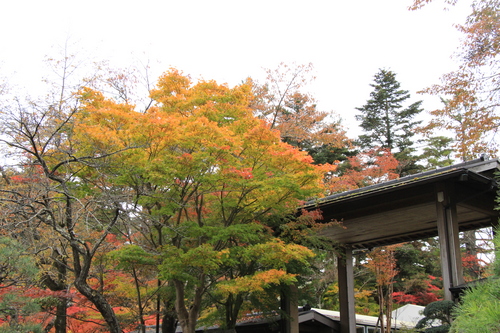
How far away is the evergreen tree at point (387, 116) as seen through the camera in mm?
24938

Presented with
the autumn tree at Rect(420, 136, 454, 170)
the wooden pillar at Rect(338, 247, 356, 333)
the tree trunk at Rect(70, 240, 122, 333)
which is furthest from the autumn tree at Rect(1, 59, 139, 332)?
the autumn tree at Rect(420, 136, 454, 170)

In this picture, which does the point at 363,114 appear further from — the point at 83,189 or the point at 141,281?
the point at 83,189

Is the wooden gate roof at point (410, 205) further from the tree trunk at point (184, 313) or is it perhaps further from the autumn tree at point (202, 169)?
the tree trunk at point (184, 313)

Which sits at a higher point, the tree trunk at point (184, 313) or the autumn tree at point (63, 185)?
the autumn tree at point (63, 185)

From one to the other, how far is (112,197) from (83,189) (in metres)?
1.53

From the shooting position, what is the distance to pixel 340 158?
23.3 metres

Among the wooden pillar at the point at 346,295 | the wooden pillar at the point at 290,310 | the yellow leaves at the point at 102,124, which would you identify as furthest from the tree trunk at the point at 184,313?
the wooden pillar at the point at 346,295

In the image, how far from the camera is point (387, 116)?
84.6 feet

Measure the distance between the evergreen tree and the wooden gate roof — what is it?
1314 cm

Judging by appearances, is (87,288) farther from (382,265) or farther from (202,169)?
(382,265)

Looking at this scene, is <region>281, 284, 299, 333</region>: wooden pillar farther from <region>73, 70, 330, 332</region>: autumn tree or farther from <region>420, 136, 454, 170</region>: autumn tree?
<region>420, 136, 454, 170</region>: autumn tree

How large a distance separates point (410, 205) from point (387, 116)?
710 inches

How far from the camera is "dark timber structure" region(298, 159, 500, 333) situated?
7.53 m

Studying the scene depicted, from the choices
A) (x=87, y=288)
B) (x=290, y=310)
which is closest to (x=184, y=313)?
(x=87, y=288)
